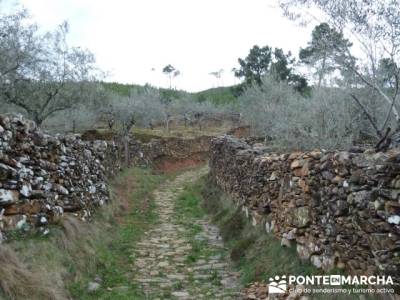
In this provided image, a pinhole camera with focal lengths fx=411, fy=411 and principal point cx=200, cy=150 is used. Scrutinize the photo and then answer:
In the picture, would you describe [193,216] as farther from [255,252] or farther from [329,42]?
[329,42]

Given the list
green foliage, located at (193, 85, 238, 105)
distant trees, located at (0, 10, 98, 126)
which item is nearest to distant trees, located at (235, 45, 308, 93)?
green foliage, located at (193, 85, 238, 105)

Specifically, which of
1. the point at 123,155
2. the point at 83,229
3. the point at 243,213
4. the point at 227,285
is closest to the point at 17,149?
the point at 83,229

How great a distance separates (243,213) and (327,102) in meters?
5.81

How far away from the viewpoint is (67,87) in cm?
1867

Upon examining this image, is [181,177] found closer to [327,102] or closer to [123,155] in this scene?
[123,155]

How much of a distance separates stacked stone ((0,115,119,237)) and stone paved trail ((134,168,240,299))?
1793mm

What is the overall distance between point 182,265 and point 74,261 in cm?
215

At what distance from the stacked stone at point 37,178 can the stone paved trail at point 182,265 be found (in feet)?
5.88

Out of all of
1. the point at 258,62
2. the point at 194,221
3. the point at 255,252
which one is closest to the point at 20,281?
the point at 255,252

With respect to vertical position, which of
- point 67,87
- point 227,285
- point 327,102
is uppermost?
point 67,87

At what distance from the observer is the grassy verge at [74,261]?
5000mm

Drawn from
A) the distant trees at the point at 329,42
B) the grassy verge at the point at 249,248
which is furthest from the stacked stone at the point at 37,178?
the distant trees at the point at 329,42

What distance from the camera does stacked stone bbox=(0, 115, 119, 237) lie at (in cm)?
621

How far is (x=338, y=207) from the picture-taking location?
507cm
